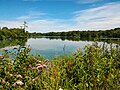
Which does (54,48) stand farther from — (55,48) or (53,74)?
→ (53,74)

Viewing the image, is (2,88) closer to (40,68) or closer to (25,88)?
(25,88)

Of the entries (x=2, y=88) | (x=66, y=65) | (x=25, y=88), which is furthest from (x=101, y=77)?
(x=2, y=88)

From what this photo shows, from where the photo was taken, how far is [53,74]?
5816mm

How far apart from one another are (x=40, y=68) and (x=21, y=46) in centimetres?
133

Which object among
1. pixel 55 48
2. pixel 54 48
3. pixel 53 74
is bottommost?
pixel 54 48

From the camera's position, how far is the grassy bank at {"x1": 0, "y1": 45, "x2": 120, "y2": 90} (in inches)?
217

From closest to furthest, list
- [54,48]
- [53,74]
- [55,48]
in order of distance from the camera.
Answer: [53,74] < [55,48] < [54,48]

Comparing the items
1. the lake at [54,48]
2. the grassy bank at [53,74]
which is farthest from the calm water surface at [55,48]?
the grassy bank at [53,74]

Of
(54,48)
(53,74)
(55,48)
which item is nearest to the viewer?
(53,74)

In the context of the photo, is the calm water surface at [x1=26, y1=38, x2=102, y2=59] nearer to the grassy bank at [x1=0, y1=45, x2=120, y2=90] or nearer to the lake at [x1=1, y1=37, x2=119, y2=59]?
the lake at [x1=1, y1=37, x2=119, y2=59]

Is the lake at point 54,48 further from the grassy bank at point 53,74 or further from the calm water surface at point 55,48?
the grassy bank at point 53,74

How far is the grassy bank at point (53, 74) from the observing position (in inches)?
217

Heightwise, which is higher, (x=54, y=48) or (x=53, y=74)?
(x=53, y=74)

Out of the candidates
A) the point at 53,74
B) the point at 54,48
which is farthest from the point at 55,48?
the point at 53,74
